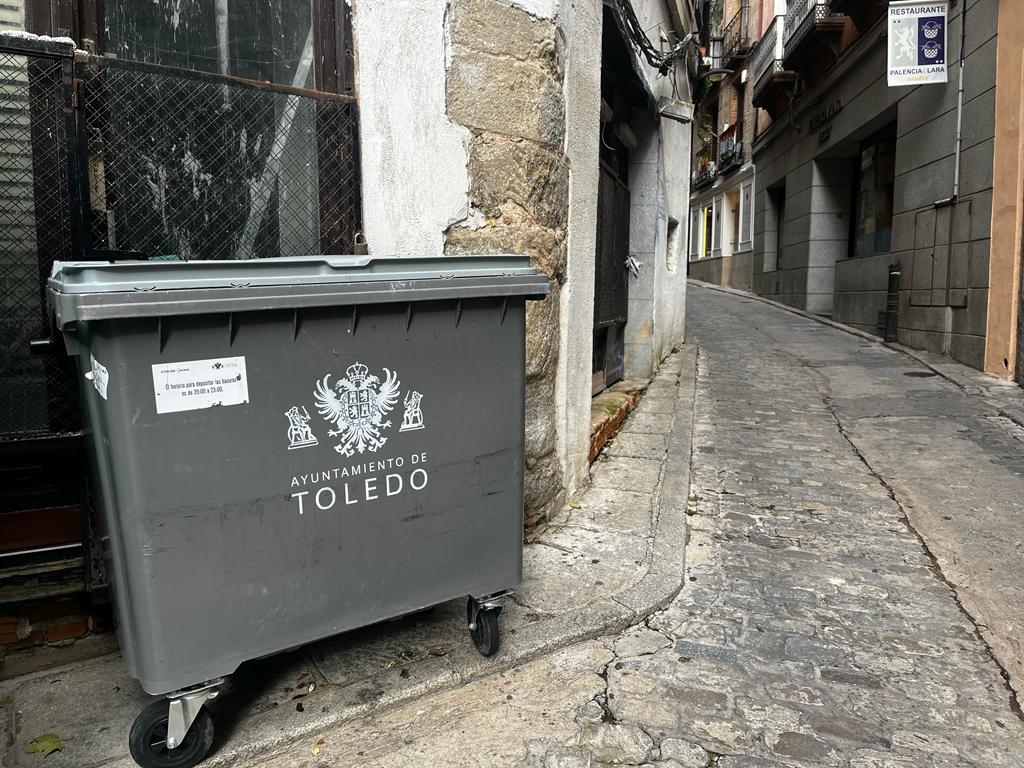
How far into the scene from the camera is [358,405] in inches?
86.1

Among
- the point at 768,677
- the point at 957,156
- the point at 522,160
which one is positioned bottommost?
the point at 768,677

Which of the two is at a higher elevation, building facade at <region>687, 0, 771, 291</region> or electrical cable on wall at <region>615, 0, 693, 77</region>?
building facade at <region>687, 0, 771, 291</region>

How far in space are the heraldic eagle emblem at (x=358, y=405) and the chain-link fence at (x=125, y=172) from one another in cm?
102

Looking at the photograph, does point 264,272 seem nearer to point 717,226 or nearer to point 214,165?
point 214,165

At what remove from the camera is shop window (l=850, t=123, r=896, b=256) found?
1342 cm

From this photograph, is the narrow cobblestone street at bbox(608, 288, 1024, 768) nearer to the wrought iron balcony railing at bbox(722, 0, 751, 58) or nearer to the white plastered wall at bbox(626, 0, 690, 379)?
the white plastered wall at bbox(626, 0, 690, 379)

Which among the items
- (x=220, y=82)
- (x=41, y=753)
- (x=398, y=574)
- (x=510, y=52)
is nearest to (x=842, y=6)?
(x=510, y=52)

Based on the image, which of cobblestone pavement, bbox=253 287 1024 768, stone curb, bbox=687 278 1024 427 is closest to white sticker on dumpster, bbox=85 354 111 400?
cobblestone pavement, bbox=253 287 1024 768

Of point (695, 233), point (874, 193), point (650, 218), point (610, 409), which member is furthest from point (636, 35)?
point (695, 233)

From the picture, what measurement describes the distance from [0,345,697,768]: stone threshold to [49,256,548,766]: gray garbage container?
0.25 m

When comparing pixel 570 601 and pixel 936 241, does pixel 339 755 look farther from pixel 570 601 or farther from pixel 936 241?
pixel 936 241

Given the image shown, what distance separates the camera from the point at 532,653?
2777mm

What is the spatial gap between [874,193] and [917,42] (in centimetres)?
492

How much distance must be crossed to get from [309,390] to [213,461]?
0.31 meters
